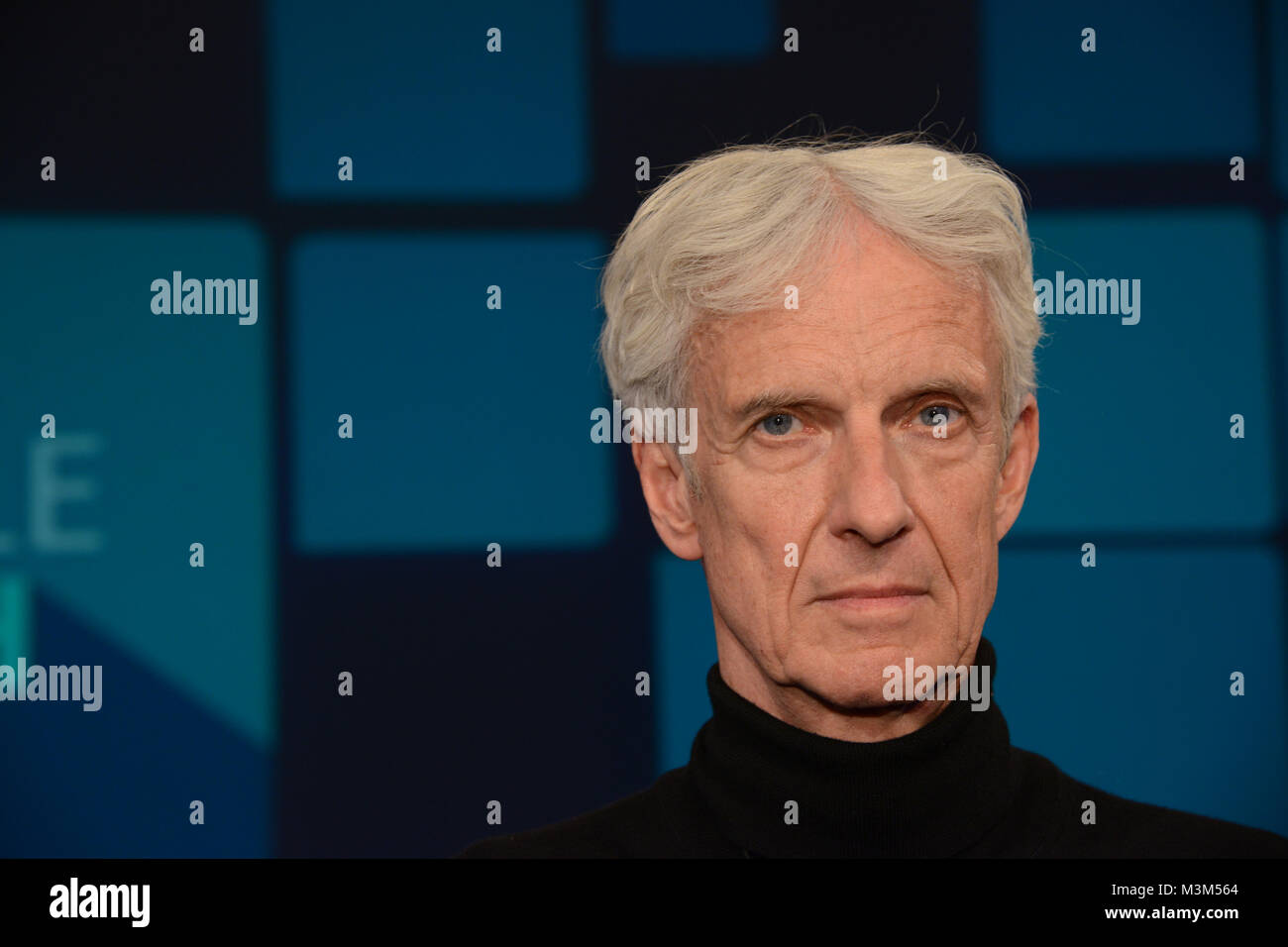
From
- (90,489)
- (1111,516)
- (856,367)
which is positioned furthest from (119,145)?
(1111,516)

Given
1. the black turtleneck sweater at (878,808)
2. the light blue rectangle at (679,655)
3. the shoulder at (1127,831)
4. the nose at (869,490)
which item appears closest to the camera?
the nose at (869,490)

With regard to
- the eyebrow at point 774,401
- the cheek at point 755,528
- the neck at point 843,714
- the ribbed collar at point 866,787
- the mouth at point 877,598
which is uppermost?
the eyebrow at point 774,401

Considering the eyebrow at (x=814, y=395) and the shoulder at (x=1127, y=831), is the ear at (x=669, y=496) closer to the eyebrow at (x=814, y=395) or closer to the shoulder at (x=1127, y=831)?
the eyebrow at (x=814, y=395)

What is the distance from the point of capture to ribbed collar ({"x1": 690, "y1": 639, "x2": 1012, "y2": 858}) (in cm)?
196

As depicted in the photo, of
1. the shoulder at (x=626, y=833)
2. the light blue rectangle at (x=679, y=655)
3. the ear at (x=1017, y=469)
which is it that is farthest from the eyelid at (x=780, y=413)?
the light blue rectangle at (x=679, y=655)

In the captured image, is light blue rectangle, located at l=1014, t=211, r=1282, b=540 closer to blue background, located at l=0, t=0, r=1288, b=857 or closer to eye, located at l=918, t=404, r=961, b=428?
blue background, located at l=0, t=0, r=1288, b=857

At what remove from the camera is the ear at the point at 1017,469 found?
212 cm

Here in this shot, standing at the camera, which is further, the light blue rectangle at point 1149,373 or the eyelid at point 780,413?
the light blue rectangle at point 1149,373

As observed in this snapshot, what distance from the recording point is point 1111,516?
2.94 m

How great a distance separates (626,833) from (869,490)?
0.70m

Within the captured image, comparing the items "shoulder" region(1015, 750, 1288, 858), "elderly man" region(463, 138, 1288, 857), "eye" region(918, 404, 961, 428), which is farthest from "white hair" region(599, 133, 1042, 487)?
"shoulder" region(1015, 750, 1288, 858)

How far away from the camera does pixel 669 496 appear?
2186 millimetres

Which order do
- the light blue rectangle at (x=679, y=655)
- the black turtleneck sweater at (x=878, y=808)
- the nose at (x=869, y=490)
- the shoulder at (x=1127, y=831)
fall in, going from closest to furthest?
1. the nose at (x=869, y=490)
2. the black turtleneck sweater at (x=878, y=808)
3. the shoulder at (x=1127, y=831)
4. the light blue rectangle at (x=679, y=655)

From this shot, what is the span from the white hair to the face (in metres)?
0.03
